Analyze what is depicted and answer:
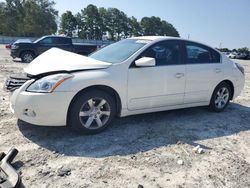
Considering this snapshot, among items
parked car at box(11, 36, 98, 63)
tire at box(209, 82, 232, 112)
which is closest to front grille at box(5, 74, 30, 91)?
tire at box(209, 82, 232, 112)

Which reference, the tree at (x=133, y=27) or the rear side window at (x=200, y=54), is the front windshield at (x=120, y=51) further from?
the tree at (x=133, y=27)

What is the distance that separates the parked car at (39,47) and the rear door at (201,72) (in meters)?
10.9

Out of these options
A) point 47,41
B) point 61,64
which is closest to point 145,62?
point 61,64

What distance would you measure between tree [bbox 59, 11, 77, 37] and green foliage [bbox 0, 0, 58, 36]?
264 inches

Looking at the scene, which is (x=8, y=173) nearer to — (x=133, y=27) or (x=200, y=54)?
(x=200, y=54)

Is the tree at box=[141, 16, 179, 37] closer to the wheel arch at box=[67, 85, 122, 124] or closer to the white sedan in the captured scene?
the white sedan

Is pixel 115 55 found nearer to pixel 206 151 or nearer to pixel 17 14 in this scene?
pixel 206 151

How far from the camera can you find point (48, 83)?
3.82 meters

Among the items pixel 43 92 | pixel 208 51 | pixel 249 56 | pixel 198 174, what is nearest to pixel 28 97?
pixel 43 92

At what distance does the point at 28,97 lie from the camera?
12.4 feet

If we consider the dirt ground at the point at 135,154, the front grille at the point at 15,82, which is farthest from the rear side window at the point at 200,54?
the front grille at the point at 15,82

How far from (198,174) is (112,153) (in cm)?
115

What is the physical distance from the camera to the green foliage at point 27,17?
62.8 metres

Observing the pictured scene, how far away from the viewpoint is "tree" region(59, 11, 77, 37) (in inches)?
2943
